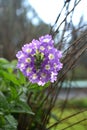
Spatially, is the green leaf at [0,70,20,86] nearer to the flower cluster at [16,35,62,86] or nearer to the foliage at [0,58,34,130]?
the foliage at [0,58,34,130]

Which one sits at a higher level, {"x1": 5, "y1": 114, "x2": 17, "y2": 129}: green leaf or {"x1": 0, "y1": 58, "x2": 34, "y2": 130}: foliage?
{"x1": 0, "y1": 58, "x2": 34, "y2": 130}: foliage

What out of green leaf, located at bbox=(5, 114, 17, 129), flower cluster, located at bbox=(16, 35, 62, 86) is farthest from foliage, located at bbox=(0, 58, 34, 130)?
flower cluster, located at bbox=(16, 35, 62, 86)

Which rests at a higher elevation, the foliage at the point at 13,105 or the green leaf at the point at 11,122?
the foliage at the point at 13,105

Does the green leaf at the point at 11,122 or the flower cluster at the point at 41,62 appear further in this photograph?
the green leaf at the point at 11,122

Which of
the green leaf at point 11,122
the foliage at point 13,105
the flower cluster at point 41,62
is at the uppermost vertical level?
the flower cluster at point 41,62

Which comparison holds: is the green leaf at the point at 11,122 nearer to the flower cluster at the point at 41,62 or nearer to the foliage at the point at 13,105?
the foliage at the point at 13,105

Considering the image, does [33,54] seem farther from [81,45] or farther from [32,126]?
[32,126]

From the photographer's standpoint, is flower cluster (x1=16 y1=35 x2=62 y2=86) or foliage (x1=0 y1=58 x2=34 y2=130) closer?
flower cluster (x1=16 y1=35 x2=62 y2=86)

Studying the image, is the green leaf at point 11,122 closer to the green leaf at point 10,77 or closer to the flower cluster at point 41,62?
the green leaf at point 10,77

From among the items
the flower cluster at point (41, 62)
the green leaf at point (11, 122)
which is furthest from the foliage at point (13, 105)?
the flower cluster at point (41, 62)
